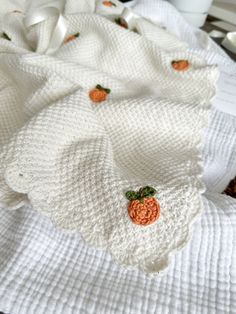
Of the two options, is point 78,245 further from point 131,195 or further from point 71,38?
point 71,38

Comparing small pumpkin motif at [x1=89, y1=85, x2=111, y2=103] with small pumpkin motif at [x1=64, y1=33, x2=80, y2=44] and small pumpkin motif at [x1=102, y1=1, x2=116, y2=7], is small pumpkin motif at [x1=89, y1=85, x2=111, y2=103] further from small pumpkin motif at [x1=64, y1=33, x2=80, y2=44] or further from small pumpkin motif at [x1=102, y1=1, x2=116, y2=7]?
small pumpkin motif at [x1=102, y1=1, x2=116, y2=7]

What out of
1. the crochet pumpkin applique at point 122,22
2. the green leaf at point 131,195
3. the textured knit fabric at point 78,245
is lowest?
the textured knit fabric at point 78,245

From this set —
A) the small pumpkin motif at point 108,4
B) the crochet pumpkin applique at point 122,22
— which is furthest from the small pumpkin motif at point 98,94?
the small pumpkin motif at point 108,4

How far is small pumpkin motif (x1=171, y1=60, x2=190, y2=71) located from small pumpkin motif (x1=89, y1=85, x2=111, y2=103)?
0.17 m

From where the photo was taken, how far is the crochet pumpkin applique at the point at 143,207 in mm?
294

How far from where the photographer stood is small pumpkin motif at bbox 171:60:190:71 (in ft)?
1.90

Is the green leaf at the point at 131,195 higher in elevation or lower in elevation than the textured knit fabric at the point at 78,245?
higher

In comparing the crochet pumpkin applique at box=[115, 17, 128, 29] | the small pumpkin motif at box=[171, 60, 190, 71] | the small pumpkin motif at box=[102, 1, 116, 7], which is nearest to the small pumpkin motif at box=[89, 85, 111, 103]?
the small pumpkin motif at box=[171, 60, 190, 71]

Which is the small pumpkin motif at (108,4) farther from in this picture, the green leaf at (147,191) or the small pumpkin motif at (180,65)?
the green leaf at (147,191)

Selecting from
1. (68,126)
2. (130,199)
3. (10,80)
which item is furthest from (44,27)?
(130,199)

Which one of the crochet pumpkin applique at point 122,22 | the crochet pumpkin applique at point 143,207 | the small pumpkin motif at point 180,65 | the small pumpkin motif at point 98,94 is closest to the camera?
the crochet pumpkin applique at point 143,207

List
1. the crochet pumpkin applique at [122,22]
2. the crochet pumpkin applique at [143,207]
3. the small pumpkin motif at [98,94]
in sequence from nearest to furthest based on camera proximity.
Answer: the crochet pumpkin applique at [143,207]
the small pumpkin motif at [98,94]
the crochet pumpkin applique at [122,22]

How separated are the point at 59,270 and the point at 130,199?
5.2 inches

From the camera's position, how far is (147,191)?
1.02ft
